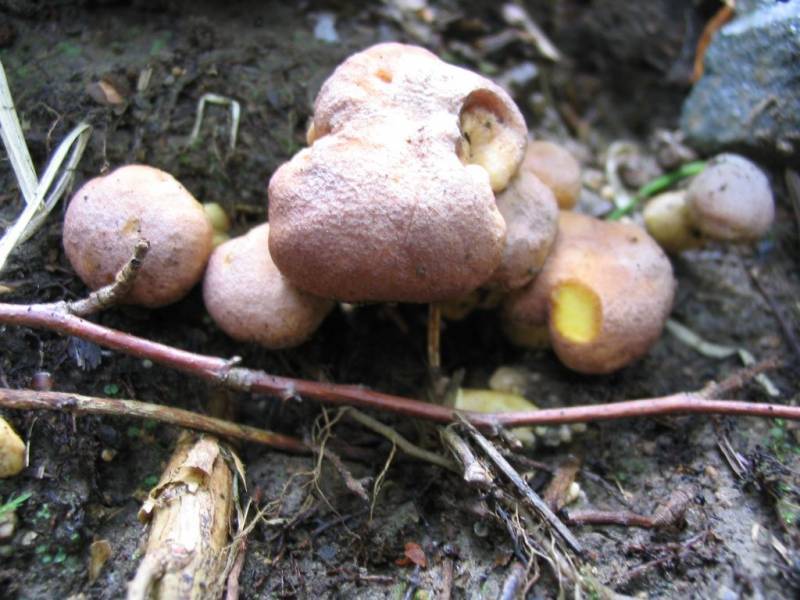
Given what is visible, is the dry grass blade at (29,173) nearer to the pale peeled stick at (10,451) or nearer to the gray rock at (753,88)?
the pale peeled stick at (10,451)

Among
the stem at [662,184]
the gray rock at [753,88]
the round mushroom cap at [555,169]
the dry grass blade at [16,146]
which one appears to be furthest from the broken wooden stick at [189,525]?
the gray rock at [753,88]

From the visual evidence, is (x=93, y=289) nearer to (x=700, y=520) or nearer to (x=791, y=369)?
(x=700, y=520)

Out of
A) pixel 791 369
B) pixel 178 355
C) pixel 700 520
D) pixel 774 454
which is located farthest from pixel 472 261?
pixel 791 369

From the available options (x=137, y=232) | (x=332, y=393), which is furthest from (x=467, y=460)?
(x=137, y=232)

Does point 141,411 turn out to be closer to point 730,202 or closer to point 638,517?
point 638,517

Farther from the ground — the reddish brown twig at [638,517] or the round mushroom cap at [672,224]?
the round mushroom cap at [672,224]

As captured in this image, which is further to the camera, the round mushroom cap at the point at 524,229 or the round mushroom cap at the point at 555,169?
the round mushroom cap at the point at 555,169

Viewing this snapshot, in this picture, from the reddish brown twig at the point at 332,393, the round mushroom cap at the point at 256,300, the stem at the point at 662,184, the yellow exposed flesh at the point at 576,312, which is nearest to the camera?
the reddish brown twig at the point at 332,393
